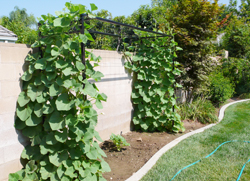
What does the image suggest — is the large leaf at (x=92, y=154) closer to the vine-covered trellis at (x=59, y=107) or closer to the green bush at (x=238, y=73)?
the vine-covered trellis at (x=59, y=107)

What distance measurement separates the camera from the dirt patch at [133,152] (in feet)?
9.90

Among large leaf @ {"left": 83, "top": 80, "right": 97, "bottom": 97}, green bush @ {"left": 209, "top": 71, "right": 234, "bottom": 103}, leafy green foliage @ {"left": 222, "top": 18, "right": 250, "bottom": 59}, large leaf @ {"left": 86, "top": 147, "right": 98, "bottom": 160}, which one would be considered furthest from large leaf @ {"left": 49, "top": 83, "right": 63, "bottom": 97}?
leafy green foliage @ {"left": 222, "top": 18, "right": 250, "bottom": 59}

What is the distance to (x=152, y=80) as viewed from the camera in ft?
14.7

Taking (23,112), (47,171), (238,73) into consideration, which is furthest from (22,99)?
(238,73)

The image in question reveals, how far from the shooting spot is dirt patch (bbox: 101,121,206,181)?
3017mm

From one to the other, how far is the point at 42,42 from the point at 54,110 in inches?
29.1

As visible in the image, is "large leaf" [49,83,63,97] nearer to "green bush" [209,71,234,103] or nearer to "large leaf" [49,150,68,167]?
"large leaf" [49,150,68,167]

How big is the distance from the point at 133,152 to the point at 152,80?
5.26 ft

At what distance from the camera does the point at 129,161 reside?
3334 millimetres

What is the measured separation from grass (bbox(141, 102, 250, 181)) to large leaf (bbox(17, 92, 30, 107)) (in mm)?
1758

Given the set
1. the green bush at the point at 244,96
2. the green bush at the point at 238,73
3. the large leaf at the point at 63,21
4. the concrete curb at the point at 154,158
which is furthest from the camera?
the green bush at the point at 238,73

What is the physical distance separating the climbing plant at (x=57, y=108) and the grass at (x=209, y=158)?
1.07m

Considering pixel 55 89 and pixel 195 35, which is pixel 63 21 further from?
pixel 195 35

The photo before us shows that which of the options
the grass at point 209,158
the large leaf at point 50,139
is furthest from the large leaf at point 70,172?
the grass at point 209,158
